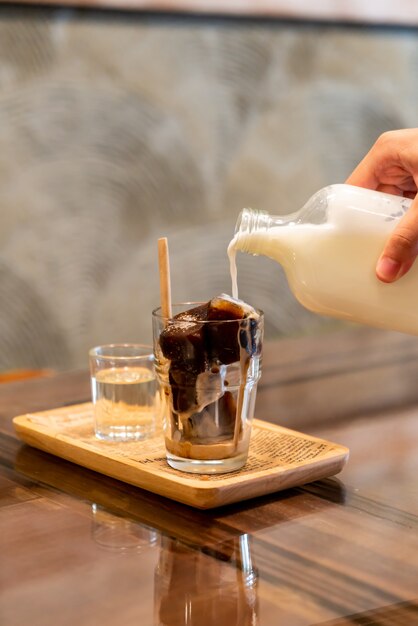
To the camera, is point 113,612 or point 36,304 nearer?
point 113,612

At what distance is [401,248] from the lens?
826mm

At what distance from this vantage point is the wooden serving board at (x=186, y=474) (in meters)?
0.77

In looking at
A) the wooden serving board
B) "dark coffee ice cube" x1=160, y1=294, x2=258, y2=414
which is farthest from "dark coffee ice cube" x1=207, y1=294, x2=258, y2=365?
the wooden serving board

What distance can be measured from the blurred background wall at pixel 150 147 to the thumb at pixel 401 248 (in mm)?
→ 1631

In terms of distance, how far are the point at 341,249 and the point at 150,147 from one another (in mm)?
1749

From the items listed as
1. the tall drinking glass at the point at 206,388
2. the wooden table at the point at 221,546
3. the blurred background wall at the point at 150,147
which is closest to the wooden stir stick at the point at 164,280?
the tall drinking glass at the point at 206,388

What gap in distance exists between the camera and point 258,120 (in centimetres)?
278

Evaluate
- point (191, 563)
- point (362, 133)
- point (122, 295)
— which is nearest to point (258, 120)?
point (362, 133)

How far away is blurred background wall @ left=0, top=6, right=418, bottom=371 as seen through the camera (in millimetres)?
2357

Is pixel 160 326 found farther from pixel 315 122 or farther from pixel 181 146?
pixel 315 122

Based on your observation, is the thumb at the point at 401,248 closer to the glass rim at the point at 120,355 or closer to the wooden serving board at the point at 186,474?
the wooden serving board at the point at 186,474

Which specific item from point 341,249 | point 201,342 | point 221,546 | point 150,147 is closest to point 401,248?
point 341,249

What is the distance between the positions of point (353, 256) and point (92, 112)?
169cm

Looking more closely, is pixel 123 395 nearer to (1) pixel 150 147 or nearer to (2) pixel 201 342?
(2) pixel 201 342
